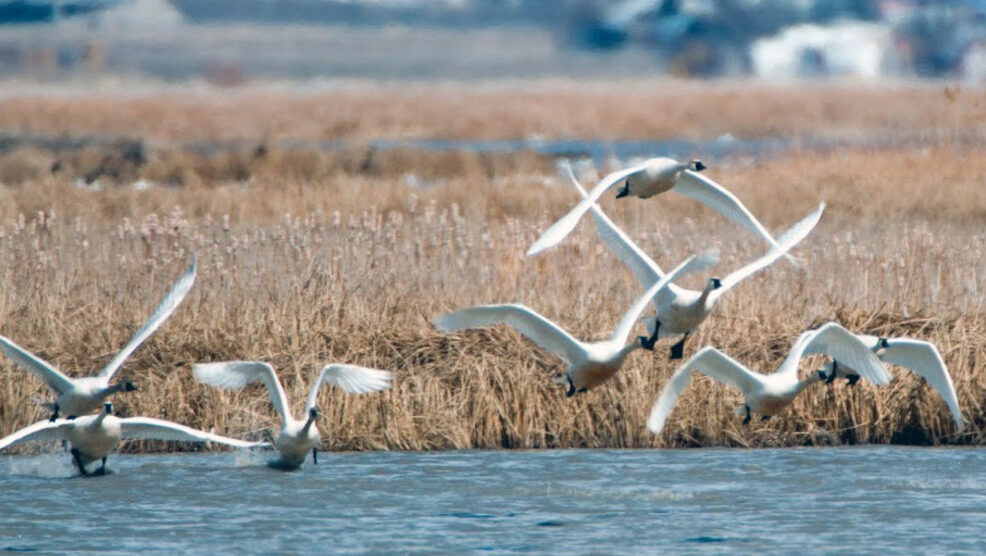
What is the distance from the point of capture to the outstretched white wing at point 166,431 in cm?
961

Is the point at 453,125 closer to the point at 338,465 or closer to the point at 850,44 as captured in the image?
the point at 850,44

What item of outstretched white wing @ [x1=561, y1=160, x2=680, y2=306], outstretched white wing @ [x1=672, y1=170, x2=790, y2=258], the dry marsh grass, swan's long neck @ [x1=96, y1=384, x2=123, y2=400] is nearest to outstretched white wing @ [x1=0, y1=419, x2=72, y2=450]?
swan's long neck @ [x1=96, y1=384, x2=123, y2=400]

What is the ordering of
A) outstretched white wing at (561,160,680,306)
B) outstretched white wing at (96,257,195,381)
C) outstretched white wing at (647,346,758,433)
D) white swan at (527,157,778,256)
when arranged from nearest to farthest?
white swan at (527,157,778,256), outstretched white wing at (647,346,758,433), outstretched white wing at (96,257,195,381), outstretched white wing at (561,160,680,306)

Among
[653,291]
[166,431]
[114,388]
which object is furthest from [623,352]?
[114,388]

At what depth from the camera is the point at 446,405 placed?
35.7 ft

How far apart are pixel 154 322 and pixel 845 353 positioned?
3929 millimetres

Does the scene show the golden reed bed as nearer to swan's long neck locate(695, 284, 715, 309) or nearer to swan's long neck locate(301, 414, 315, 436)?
swan's long neck locate(301, 414, 315, 436)

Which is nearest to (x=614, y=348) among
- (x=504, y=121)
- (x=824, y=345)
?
(x=824, y=345)

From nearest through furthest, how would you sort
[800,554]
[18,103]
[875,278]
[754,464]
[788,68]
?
1. [800,554]
2. [754,464]
3. [875,278]
4. [788,68]
5. [18,103]

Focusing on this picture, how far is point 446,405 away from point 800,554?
3203 millimetres

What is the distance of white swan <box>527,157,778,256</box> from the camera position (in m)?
8.16

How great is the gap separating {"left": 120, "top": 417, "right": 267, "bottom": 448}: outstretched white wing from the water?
29 cm

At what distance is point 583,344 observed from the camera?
9.52m

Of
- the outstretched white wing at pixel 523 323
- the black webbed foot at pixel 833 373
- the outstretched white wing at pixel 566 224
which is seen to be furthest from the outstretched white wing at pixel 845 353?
the outstretched white wing at pixel 566 224
